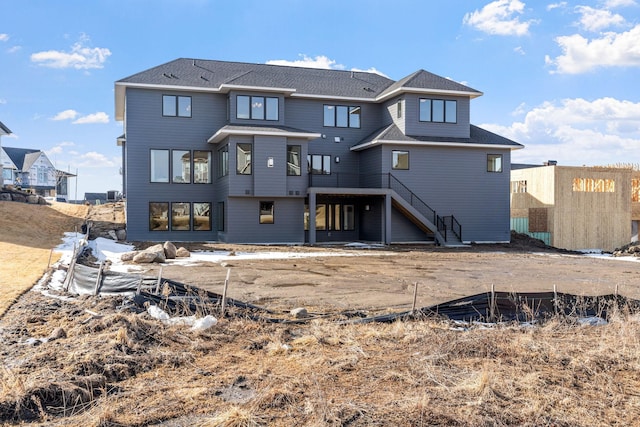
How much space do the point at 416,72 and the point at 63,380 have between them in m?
27.1

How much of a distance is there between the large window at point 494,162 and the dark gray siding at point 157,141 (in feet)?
48.4

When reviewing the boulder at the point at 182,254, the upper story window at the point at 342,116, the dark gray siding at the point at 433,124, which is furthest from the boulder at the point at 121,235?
the dark gray siding at the point at 433,124

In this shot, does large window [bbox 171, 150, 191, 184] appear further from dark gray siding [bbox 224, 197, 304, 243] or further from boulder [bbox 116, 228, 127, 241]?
boulder [bbox 116, 228, 127, 241]

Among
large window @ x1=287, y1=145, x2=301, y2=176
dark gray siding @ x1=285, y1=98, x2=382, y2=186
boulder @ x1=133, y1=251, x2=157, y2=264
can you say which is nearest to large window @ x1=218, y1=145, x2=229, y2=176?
large window @ x1=287, y1=145, x2=301, y2=176

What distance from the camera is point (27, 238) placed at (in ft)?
72.7

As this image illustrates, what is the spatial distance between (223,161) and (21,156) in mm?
56448

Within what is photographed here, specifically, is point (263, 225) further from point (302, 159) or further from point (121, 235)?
point (121, 235)

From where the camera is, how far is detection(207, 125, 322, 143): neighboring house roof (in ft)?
81.4

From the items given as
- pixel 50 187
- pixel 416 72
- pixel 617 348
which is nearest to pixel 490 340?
pixel 617 348

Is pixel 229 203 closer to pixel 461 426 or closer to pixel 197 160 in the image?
pixel 197 160

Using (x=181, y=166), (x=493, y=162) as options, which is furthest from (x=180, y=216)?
(x=493, y=162)

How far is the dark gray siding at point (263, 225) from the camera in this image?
25.9 meters

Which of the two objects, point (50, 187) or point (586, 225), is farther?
point (50, 187)

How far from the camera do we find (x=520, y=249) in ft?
87.6
